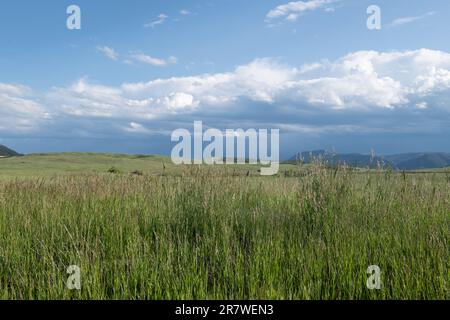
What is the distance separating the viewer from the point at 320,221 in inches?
233

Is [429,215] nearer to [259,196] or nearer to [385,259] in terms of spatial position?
[385,259]

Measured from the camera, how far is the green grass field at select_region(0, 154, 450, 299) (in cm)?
384

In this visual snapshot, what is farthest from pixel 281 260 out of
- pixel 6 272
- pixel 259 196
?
pixel 259 196

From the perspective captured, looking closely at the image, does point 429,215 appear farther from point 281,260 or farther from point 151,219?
point 151,219

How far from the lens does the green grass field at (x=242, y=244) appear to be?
3.84 meters

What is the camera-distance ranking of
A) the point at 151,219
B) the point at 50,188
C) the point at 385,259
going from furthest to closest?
the point at 50,188 < the point at 151,219 < the point at 385,259

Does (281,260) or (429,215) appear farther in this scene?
(429,215)

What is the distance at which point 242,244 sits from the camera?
487 cm
